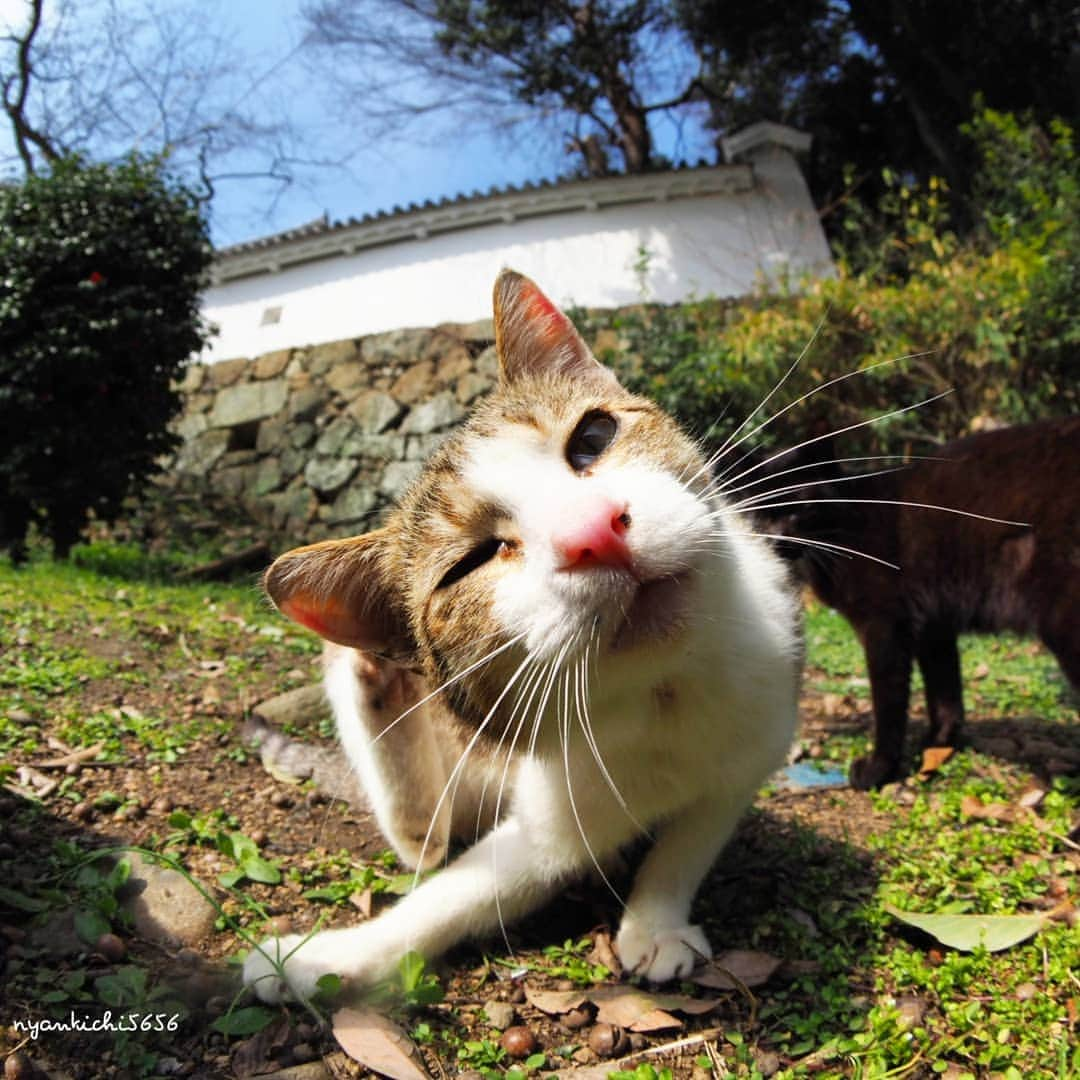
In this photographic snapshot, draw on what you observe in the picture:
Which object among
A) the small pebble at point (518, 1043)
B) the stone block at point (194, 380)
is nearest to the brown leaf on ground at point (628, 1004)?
the small pebble at point (518, 1043)

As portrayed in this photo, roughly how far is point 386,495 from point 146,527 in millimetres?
3772

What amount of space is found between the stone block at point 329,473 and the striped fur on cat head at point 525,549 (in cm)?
945

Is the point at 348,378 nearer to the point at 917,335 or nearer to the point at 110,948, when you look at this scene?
the point at 917,335

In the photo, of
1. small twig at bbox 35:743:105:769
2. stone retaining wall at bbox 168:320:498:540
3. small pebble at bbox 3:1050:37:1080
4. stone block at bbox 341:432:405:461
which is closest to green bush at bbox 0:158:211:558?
stone retaining wall at bbox 168:320:498:540

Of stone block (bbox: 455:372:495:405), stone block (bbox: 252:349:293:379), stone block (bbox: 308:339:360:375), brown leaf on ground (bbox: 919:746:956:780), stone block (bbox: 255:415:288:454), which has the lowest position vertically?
brown leaf on ground (bbox: 919:746:956:780)

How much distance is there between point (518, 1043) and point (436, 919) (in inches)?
13.9

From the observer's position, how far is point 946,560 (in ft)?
10.8

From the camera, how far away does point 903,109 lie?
1481 cm

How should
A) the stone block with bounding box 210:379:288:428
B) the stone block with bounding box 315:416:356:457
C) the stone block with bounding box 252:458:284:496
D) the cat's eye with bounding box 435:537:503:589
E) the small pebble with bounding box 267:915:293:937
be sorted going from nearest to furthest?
the cat's eye with bounding box 435:537:503:589 < the small pebble with bounding box 267:915:293:937 < the stone block with bounding box 315:416:356:457 < the stone block with bounding box 252:458:284:496 < the stone block with bounding box 210:379:288:428

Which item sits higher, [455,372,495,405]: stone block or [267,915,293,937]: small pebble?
[455,372,495,405]: stone block

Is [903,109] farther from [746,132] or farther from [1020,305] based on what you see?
[1020,305]

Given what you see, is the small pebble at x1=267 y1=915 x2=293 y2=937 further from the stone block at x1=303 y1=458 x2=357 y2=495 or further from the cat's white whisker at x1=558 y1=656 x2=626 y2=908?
the stone block at x1=303 y1=458 x2=357 y2=495

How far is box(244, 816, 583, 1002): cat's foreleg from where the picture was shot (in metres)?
1.62

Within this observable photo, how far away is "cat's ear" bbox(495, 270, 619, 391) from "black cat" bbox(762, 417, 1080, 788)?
3.96 ft
